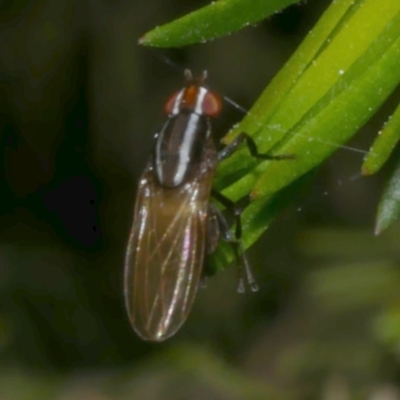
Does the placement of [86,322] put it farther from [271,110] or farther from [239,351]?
[271,110]

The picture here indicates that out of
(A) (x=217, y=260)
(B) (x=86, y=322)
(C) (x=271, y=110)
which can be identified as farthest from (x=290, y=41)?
(C) (x=271, y=110)

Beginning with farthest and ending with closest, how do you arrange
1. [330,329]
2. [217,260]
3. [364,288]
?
[330,329], [364,288], [217,260]

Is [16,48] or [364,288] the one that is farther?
[16,48]

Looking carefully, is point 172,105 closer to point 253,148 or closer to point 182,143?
point 182,143

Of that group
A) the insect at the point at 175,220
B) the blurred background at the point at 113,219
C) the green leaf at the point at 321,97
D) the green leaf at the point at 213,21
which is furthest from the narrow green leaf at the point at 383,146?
the blurred background at the point at 113,219

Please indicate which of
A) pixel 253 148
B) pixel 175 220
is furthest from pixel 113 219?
pixel 253 148

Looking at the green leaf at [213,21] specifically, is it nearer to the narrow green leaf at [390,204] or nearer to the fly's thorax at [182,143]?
the narrow green leaf at [390,204]
